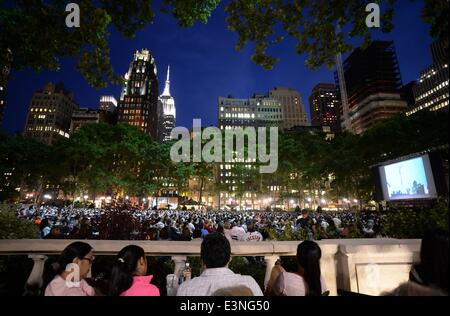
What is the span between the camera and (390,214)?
555 centimetres

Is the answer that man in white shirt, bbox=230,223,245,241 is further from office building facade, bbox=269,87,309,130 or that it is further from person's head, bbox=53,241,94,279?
office building facade, bbox=269,87,309,130

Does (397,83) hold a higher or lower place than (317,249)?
higher

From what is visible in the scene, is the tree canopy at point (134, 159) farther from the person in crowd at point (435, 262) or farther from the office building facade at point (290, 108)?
the office building facade at point (290, 108)

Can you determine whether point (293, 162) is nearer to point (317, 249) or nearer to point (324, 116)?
point (317, 249)

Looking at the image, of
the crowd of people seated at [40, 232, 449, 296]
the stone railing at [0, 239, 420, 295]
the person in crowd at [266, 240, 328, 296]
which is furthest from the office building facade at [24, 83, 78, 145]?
the person in crowd at [266, 240, 328, 296]

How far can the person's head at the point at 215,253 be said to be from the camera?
2.52 metres

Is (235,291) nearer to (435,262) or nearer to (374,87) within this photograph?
(435,262)

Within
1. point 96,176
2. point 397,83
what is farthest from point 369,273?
point 397,83

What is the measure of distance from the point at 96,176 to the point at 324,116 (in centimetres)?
18269

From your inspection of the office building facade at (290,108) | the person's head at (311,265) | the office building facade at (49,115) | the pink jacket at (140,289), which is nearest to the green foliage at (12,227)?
the pink jacket at (140,289)

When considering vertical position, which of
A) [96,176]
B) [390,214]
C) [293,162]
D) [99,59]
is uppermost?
[293,162]

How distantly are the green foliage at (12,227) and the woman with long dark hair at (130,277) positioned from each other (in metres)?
4.93

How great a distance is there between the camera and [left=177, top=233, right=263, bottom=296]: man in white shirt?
232 cm
